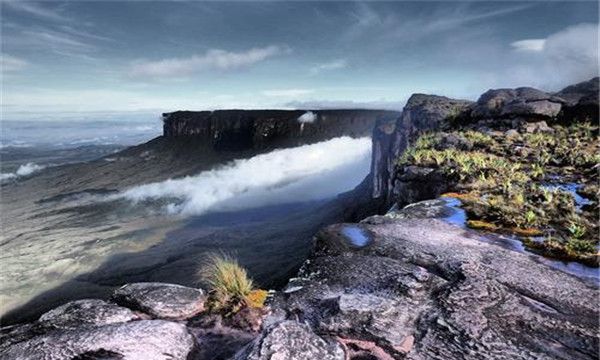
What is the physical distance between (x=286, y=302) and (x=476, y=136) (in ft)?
70.6

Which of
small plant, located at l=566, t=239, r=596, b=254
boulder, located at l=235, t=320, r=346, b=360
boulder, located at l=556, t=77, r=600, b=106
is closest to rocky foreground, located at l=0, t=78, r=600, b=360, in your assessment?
boulder, located at l=235, t=320, r=346, b=360

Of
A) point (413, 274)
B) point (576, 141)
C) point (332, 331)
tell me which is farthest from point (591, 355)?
point (576, 141)

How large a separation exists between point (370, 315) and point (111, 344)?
4.50 m

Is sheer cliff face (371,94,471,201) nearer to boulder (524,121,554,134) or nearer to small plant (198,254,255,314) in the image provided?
boulder (524,121,554,134)

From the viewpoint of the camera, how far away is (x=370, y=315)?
7.84 meters

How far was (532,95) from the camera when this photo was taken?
1366 inches

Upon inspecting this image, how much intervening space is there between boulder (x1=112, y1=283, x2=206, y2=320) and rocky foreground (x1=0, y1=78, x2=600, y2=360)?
0.08 ft

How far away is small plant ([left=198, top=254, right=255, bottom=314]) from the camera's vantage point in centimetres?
856

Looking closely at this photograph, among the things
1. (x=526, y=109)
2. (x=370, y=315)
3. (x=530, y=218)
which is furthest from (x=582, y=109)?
(x=370, y=315)

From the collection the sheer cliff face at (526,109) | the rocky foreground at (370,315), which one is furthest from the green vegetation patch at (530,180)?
the sheer cliff face at (526,109)

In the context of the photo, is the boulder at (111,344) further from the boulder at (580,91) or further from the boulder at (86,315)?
the boulder at (580,91)

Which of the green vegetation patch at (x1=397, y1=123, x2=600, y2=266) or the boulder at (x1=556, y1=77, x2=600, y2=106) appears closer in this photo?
the green vegetation patch at (x1=397, y1=123, x2=600, y2=266)

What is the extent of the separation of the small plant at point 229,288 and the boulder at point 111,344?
4.19 feet

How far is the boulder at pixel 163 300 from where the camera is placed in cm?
845
